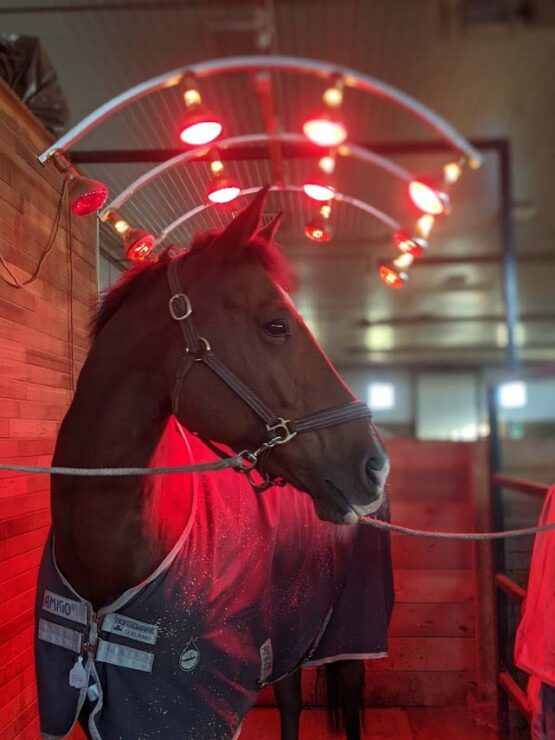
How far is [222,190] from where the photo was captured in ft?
5.60

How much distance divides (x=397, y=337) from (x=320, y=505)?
9.85 m

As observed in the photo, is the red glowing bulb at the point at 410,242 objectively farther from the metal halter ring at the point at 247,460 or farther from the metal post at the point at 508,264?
the metal halter ring at the point at 247,460

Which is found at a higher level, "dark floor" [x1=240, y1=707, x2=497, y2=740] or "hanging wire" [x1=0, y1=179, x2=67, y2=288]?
"hanging wire" [x1=0, y1=179, x2=67, y2=288]

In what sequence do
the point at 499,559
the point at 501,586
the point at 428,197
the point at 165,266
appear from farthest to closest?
the point at 499,559, the point at 501,586, the point at 428,197, the point at 165,266

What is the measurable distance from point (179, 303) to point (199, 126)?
1.32 ft

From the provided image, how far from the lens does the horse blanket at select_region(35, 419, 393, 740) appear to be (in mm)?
1284

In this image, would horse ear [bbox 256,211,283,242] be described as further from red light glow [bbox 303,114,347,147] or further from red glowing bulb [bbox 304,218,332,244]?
red glowing bulb [bbox 304,218,332,244]

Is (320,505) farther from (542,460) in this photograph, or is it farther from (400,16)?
(542,460)

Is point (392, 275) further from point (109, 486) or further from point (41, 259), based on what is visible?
point (109, 486)

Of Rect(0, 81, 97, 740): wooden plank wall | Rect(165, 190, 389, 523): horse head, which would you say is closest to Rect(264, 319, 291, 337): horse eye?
Rect(165, 190, 389, 523): horse head

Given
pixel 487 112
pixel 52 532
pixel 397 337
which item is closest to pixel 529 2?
pixel 487 112

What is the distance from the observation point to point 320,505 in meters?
1.25

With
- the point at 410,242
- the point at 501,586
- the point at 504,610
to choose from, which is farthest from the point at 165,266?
the point at 504,610

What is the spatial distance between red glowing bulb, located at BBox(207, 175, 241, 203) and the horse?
0.35 meters
